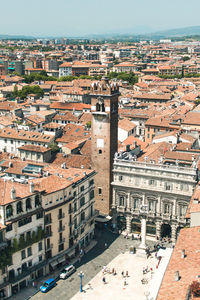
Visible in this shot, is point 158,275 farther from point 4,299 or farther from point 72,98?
point 72,98

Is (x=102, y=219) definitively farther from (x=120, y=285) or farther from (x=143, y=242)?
(x=120, y=285)

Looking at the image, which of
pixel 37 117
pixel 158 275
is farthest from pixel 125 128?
pixel 158 275

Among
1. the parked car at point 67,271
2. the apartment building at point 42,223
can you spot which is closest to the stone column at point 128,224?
the apartment building at point 42,223

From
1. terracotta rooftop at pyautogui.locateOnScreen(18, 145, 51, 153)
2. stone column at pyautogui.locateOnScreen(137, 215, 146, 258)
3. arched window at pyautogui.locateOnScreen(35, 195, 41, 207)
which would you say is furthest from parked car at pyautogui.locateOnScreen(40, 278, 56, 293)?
terracotta rooftop at pyautogui.locateOnScreen(18, 145, 51, 153)

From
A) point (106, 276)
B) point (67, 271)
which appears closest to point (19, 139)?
point (67, 271)

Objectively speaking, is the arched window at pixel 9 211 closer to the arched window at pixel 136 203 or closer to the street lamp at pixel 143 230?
the street lamp at pixel 143 230
